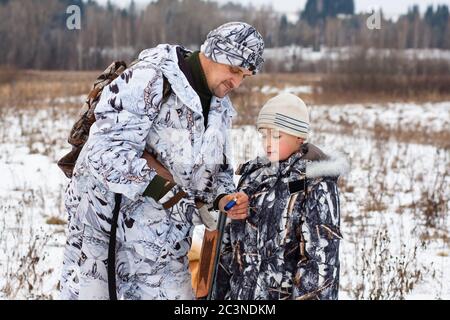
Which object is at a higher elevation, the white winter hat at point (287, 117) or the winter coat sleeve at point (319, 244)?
the white winter hat at point (287, 117)

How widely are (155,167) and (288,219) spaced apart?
22.3 inches

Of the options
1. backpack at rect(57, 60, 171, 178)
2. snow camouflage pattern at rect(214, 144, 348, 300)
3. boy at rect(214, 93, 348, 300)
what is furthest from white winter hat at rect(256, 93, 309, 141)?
backpack at rect(57, 60, 171, 178)

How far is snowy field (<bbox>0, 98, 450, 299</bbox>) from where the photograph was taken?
439 centimetres

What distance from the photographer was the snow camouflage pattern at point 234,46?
242cm

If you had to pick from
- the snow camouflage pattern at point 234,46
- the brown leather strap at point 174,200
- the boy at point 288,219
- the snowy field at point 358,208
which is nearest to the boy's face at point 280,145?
the boy at point 288,219

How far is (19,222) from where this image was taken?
18.0 feet

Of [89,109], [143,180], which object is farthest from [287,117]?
[89,109]

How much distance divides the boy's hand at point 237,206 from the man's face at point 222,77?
400 millimetres

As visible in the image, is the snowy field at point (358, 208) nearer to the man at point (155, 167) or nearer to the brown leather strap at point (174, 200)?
the man at point (155, 167)

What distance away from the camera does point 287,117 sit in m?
2.60

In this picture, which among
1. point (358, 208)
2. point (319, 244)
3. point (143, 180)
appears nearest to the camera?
point (143, 180)

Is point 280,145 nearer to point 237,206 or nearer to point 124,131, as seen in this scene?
point 237,206

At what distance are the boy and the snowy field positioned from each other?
8.3 inches
